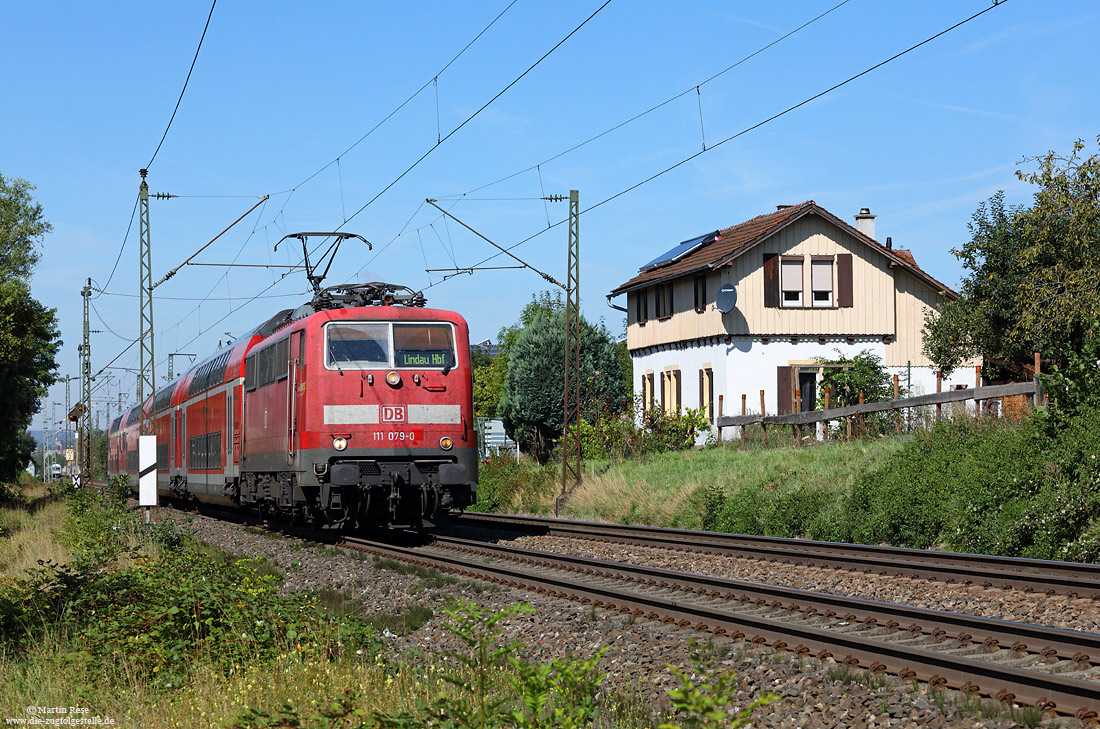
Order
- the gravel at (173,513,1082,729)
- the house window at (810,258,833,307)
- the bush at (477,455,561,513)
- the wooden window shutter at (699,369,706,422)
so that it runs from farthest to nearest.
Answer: the wooden window shutter at (699,369,706,422) < the house window at (810,258,833,307) < the bush at (477,455,561,513) < the gravel at (173,513,1082,729)

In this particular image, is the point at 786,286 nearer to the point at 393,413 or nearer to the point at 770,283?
the point at 770,283

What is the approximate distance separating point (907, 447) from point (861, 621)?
1011cm

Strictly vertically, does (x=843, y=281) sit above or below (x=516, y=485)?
above

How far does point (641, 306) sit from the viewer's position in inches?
1747

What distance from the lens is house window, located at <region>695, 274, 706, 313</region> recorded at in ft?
124

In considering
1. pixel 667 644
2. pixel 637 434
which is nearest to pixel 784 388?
pixel 637 434

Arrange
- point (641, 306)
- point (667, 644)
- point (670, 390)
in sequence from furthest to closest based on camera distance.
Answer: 1. point (641, 306)
2. point (670, 390)
3. point (667, 644)

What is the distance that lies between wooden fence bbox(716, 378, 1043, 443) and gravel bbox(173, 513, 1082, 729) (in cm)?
698

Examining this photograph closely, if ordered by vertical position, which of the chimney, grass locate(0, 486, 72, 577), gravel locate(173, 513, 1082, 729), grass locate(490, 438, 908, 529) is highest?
the chimney

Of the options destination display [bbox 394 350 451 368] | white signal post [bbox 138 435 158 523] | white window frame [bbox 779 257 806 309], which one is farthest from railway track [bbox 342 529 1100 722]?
white window frame [bbox 779 257 806 309]

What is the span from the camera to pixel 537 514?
27.6 m

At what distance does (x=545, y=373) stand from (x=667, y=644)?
4443 cm

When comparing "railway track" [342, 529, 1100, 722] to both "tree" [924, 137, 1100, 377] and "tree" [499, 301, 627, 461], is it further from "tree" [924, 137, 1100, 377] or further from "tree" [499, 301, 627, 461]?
"tree" [499, 301, 627, 461]

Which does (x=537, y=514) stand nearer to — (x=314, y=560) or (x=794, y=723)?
(x=314, y=560)
